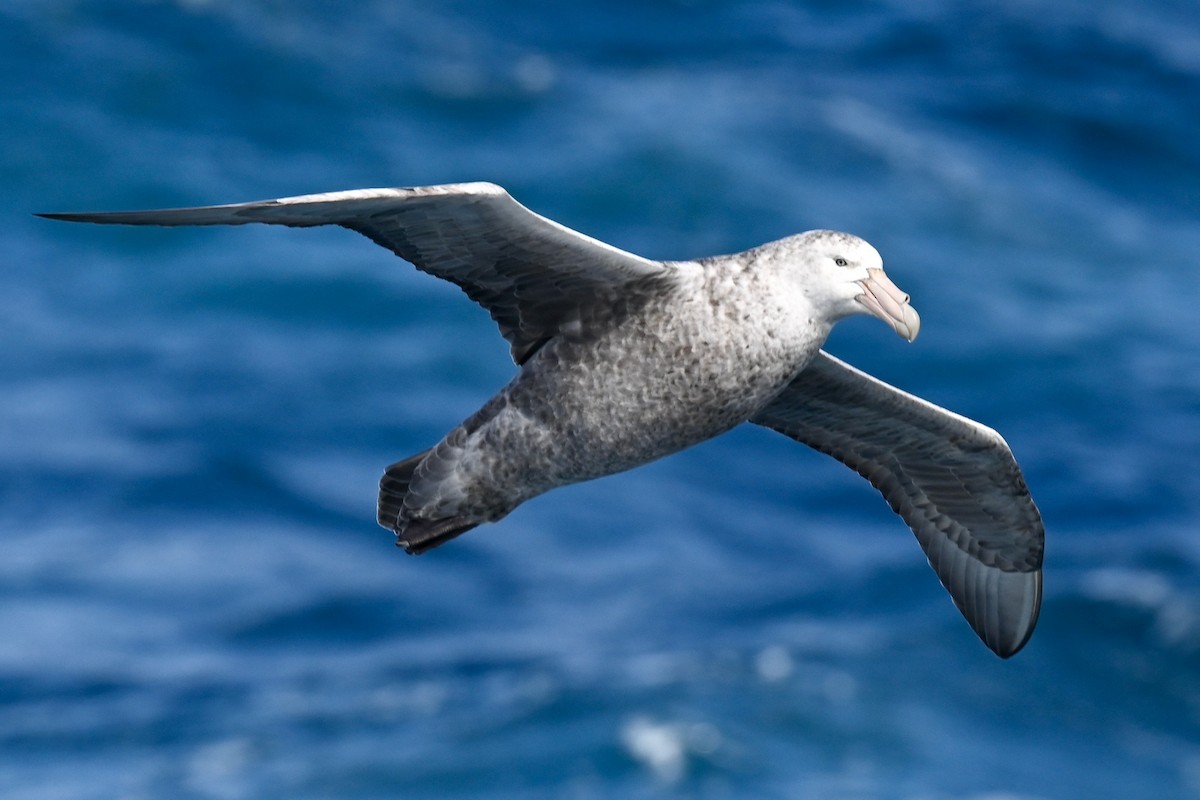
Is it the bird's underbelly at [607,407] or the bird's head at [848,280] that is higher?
the bird's head at [848,280]

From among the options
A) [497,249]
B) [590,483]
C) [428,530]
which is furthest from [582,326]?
[590,483]

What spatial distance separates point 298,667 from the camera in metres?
29.5

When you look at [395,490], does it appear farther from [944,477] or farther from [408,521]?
[944,477]

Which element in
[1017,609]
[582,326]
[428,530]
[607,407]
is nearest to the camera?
[607,407]

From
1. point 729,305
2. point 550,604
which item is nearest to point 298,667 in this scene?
point 550,604

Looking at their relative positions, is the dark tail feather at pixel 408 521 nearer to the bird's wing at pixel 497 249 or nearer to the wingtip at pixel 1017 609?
the bird's wing at pixel 497 249

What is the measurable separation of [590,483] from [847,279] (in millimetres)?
21691

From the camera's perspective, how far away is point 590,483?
99.2 feet

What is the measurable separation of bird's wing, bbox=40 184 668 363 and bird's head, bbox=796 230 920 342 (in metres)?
0.73

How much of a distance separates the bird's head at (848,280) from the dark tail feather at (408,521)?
2293 mm

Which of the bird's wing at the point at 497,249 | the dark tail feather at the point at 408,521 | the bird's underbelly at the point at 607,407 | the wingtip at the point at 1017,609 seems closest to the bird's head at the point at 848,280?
the bird's underbelly at the point at 607,407

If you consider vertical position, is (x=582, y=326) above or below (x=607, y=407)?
above

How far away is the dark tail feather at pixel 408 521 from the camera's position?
9773 millimetres

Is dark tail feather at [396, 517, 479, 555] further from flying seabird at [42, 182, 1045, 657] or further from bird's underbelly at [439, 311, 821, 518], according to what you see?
bird's underbelly at [439, 311, 821, 518]
